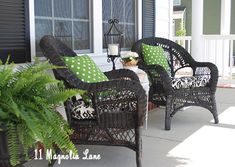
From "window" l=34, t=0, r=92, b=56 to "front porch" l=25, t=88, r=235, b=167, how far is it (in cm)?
117

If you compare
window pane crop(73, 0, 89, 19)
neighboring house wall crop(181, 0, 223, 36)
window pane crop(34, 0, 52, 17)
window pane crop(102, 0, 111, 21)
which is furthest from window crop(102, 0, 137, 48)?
neighboring house wall crop(181, 0, 223, 36)

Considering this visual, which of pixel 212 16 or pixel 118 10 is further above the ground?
pixel 212 16

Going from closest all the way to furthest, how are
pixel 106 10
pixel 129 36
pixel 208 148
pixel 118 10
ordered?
pixel 208 148 → pixel 106 10 → pixel 118 10 → pixel 129 36

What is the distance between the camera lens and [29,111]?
5.45ft

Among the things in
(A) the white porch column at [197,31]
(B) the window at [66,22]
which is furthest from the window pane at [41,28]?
(A) the white porch column at [197,31]

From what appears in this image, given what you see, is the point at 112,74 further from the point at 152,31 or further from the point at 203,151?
the point at 152,31

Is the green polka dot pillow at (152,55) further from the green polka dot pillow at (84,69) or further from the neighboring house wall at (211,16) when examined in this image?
the neighboring house wall at (211,16)

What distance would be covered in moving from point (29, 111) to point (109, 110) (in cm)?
103

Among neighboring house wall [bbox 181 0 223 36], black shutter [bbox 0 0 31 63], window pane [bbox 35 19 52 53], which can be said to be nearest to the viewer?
black shutter [bbox 0 0 31 63]

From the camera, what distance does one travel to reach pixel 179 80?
3781mm

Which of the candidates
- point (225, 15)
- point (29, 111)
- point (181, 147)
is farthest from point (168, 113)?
point (225, 15)

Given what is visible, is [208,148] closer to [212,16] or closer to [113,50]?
[113,50]

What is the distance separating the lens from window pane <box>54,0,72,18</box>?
339cm

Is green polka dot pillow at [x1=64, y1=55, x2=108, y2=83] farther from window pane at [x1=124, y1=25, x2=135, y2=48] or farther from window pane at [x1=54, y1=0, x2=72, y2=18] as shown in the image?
window pane at [x1=124, y1=25, x2=135, y2=48]
